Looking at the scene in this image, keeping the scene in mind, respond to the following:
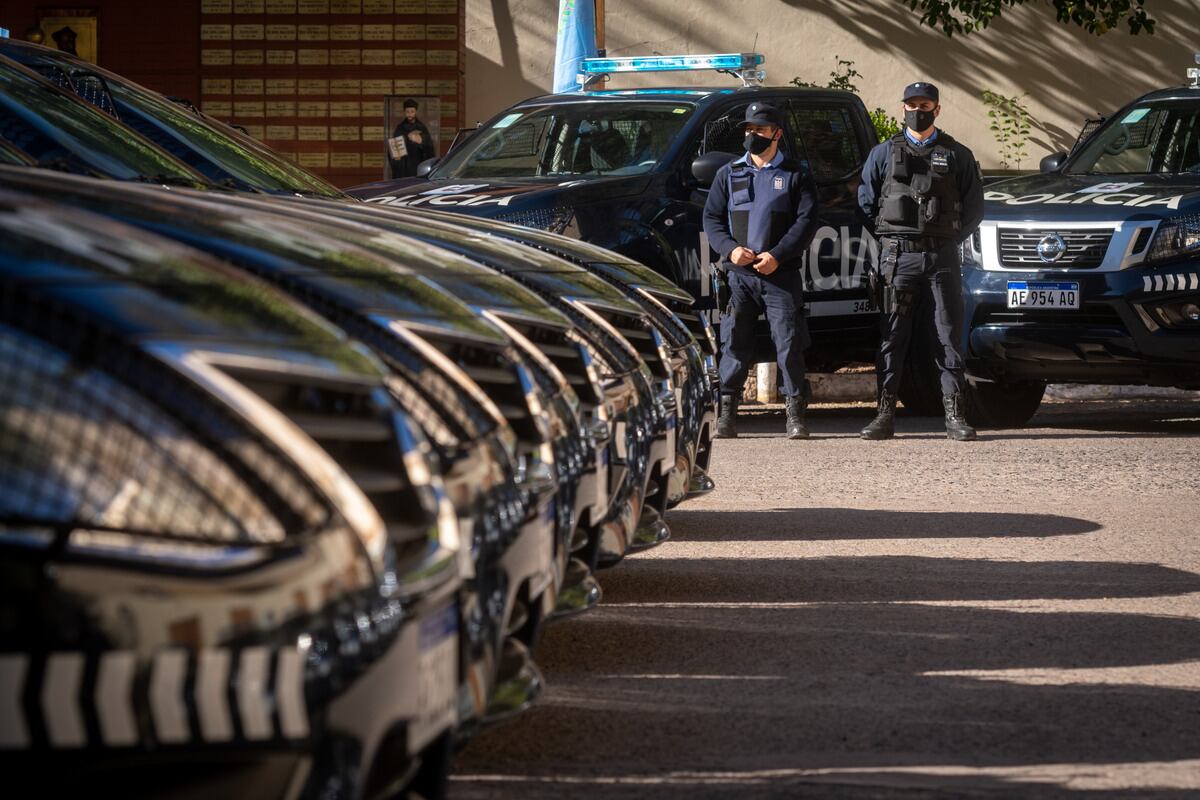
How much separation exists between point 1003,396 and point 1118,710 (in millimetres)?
7324

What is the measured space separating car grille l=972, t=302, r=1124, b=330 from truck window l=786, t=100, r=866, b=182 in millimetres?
1318

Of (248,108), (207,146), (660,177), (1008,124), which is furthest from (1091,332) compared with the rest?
(248,108)

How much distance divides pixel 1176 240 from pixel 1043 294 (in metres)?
0.80

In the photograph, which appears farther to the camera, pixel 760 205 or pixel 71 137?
pixel 760 205

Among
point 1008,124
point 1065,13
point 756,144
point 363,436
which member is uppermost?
point 1065,13

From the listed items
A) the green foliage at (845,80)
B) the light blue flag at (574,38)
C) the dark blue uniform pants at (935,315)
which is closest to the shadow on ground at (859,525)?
the dark blue uniform pants at (935,315)

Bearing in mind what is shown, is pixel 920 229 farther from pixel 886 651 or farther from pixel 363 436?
pixel 363 436

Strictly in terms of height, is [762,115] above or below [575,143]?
above

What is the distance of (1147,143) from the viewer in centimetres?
1152

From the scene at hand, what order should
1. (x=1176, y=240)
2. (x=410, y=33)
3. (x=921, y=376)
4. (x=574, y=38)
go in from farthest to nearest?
(x=410, y=33)
(x=574, y=38)
(x=921, y=376)
(x=1176, y=240)

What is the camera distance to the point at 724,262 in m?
10.5

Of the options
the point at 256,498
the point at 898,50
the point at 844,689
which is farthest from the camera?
the point at 898,50

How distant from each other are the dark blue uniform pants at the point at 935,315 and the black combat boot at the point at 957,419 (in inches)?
1.4

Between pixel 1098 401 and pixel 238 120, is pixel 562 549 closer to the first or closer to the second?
pixel 1098 401
